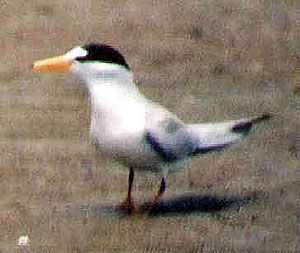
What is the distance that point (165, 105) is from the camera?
716 centimetres

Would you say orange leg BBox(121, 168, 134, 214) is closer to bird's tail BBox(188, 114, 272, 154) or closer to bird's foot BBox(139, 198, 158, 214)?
bird's foot BBox(139, 198, 158, 214)

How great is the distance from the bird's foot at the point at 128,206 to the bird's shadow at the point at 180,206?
0.04ft

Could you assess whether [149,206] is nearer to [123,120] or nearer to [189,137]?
[189,137]

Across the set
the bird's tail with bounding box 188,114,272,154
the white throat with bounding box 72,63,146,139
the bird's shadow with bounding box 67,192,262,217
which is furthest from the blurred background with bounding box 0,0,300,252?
the white throat with bounding box 72,63,146,139

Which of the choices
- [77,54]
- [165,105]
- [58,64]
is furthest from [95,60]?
[165,105]

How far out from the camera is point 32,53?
794cm

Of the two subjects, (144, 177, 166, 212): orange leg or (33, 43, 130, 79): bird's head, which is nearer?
(33, 43, 130, 79): bird's head

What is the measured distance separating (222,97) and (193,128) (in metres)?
1.65

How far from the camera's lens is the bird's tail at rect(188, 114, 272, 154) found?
564 centimetres

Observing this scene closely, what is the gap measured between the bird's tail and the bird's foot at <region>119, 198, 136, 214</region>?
422 millimetres

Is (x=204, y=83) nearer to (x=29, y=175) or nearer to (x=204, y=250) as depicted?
(x=29, y=175)

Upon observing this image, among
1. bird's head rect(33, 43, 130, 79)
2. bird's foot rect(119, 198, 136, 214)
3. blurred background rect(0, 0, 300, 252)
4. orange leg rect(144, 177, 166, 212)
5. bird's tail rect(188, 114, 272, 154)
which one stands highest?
bird's head rect(33, 43, 130, 79)

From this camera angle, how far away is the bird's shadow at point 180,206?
568 centimetres

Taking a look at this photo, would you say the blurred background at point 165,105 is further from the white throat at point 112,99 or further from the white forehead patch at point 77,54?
the white forehead patch at point 77,54
